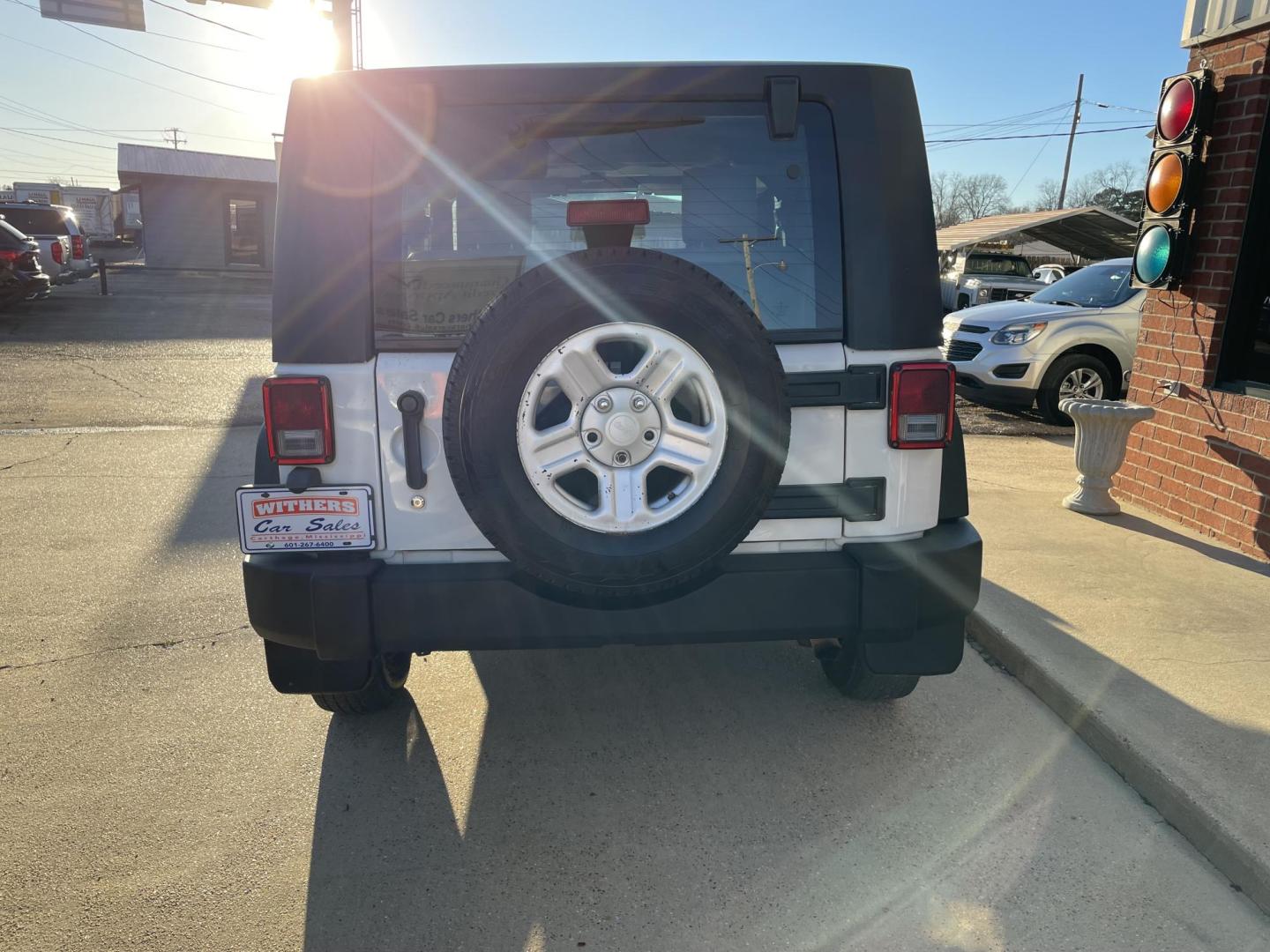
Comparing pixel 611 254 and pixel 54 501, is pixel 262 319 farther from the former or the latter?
pixel 611 254

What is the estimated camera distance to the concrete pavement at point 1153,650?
289 cm

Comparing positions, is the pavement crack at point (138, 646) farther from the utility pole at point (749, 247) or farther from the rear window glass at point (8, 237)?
the rear window glass at point (8, 237)

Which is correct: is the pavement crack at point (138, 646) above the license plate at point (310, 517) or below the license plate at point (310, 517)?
below

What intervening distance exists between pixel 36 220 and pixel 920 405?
2309 centimetres

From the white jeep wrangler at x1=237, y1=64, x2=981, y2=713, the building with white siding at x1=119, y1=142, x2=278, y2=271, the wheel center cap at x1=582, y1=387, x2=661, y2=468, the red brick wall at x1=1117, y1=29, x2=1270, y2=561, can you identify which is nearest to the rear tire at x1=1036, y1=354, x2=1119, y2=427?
the red brick wall at x1=1117, y1=29, x2=1270, y2=561

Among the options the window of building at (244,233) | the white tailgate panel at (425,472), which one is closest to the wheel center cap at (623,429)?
the white tailgate panel at (425,472)

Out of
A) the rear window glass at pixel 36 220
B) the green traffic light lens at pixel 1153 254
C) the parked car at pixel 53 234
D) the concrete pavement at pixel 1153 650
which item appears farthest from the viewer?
the rear window glass at pixel 36 220

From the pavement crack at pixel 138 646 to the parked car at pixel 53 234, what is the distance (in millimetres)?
18932

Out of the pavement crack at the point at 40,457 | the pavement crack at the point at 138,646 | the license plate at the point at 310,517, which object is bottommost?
the pavement crack at the point at 40,457

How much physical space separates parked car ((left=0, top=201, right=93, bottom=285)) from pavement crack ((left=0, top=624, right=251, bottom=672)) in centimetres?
1893

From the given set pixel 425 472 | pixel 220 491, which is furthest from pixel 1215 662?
pixel 220 491

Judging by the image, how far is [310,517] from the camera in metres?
2.76

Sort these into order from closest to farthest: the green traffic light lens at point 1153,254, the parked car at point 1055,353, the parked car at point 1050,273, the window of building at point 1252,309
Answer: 1. the window of building at point 1252,309
2. the green traffic light lens at point 1153,254
3. the parked car at point 1055,353
4. the parked car at point 1050,273

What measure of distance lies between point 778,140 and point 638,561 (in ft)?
4.20
